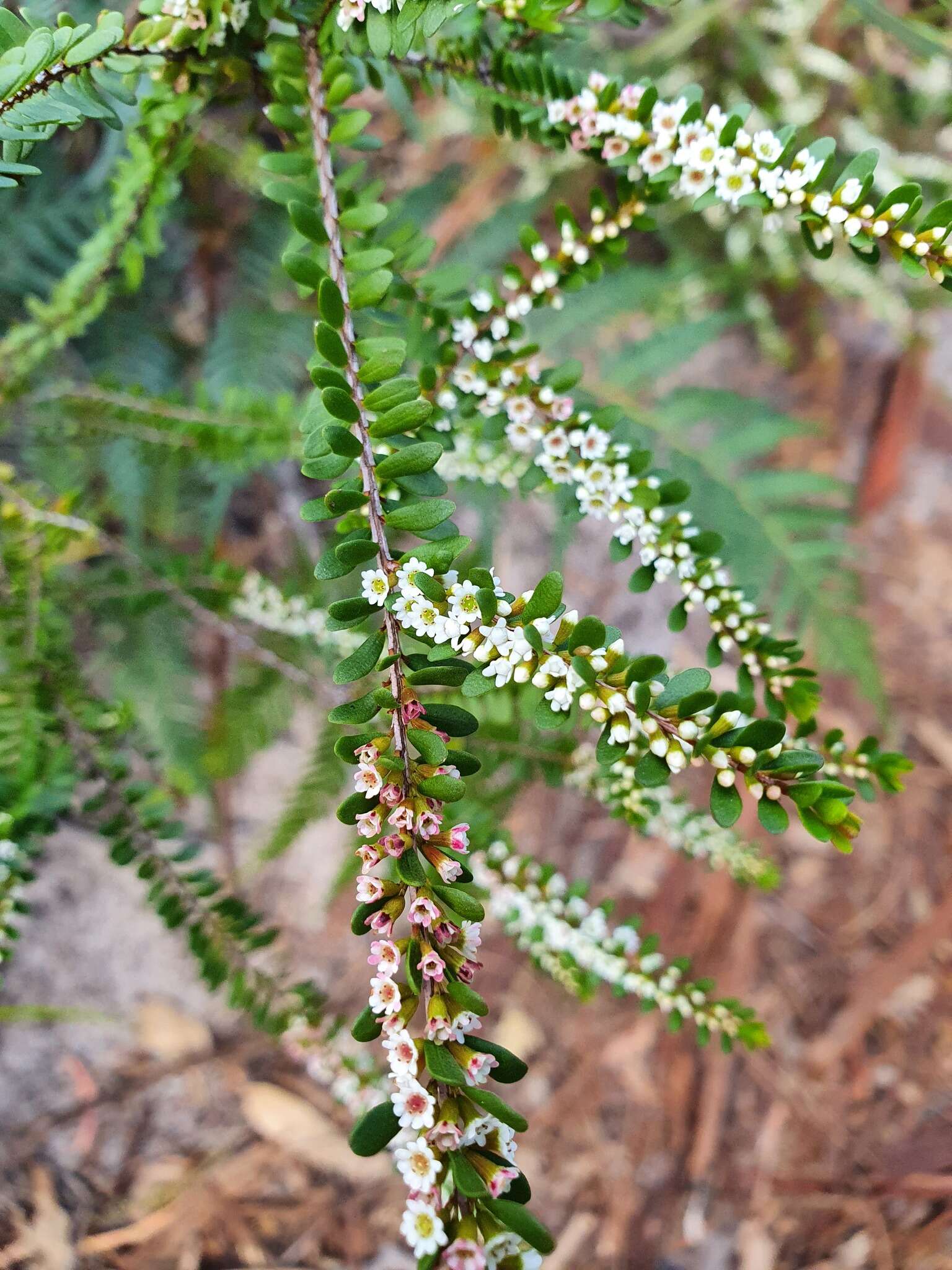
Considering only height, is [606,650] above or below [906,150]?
below

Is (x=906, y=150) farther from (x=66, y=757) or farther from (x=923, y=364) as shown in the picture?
(x=66, y=757)

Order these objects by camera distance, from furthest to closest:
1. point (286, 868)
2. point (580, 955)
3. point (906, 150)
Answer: point (906, 150) < point (286, 868) < point (580, 955)

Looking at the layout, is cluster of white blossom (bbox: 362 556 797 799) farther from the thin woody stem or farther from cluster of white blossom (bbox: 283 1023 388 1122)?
cluster of white blossom (bbox: 283 1023 388 1122)

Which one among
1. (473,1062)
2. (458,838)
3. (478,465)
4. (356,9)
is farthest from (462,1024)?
(356,9)

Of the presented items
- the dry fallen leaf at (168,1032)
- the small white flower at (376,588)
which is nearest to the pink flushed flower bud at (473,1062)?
the small white flower at (376,588)

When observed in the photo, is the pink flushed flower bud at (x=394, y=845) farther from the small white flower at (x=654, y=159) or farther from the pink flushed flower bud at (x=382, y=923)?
the small white flower at (x=654, y=159)

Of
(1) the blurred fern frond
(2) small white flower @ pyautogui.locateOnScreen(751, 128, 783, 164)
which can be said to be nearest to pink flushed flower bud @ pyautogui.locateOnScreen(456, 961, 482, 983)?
(2) small white flower @ pyautogui.locateOnScreen(751, 128, 783, 164)

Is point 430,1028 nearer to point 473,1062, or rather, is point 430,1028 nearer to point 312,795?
point 473,1062

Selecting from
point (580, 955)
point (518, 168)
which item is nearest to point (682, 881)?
point (580, 955)
